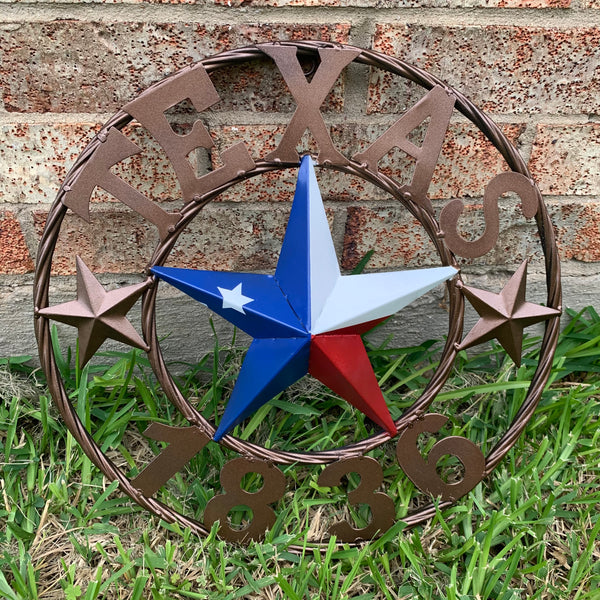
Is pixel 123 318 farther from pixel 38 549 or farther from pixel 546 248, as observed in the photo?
pixel 546 248

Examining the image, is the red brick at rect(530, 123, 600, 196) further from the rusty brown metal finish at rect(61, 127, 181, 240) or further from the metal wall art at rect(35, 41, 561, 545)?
the rusty brown metal finish at rect(61, 127, 181, 240)

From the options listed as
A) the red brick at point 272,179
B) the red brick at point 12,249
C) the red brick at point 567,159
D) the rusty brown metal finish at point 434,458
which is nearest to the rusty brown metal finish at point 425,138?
the red brick at point 272,179

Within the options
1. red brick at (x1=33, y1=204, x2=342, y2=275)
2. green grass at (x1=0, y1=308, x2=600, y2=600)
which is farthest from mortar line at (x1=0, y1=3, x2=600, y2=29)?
green grass at (x1=0, y1=308, x2=600, y2=600)

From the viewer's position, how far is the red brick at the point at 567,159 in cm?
82

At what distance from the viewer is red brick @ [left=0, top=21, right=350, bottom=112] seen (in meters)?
0.70

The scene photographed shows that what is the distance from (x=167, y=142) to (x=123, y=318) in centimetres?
21

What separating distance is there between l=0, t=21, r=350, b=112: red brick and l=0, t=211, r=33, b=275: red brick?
157 mm

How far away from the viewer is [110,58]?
2.34ft

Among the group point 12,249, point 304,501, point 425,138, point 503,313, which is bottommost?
point 304,501

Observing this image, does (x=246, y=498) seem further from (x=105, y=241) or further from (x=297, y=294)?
(x=105, y=241)

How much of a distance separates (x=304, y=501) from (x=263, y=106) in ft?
1.75

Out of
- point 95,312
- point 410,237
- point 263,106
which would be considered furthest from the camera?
point 410,237

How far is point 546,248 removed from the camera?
28.9 inches

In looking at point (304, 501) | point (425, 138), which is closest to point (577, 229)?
point (425, 138)
